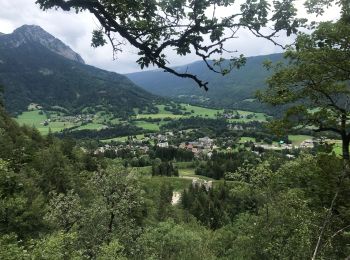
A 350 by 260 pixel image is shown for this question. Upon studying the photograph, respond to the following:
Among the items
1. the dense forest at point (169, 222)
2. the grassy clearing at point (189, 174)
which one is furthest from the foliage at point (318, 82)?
the grassy clearing at point (189, 174)

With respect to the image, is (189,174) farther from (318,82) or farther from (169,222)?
(318,82)

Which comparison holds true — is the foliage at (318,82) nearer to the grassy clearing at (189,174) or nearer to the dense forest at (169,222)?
the dense forest at (169,222)

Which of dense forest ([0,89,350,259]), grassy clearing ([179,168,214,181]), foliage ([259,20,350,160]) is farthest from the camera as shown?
grassy clearing ([179,168,214,181])

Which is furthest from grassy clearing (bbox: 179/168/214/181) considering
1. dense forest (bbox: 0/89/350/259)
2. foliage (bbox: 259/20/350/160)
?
foliage (bbox: 259/20/350/160)

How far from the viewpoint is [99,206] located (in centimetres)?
4019

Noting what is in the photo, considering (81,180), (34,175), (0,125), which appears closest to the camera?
(34,175)

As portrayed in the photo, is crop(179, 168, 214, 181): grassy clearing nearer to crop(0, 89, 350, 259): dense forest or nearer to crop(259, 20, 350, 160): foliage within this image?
crop(0, 89, 350, 259): dense forest

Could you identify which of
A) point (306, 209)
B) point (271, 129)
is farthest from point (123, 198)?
point (271, 129)

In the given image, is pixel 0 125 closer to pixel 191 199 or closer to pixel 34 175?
pixel 34 175

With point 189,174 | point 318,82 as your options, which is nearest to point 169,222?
point 318,82

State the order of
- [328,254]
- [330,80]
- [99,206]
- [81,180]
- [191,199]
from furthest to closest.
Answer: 1. [191,199]
2. [81,180]
3. [99,206]
4. [328,254]
5. [330,80]

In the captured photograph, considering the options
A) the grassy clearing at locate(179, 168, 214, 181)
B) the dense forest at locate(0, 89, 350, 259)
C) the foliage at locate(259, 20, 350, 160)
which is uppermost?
the foliage at locate(259, 20, 350, 160)

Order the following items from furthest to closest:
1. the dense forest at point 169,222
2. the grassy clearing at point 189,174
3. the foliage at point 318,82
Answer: the grassy clearing at point 189,174, the dense forest at point 169,222, the foliage at point 318,82

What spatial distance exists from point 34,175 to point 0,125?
23.9 m
